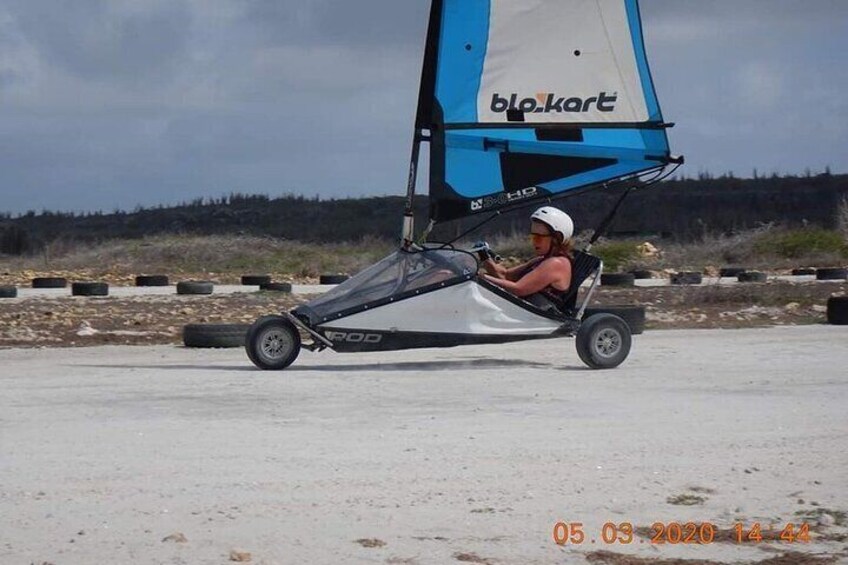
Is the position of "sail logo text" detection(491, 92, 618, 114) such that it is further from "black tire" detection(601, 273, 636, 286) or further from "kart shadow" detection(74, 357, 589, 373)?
"black tire" detection(601, 273, 636, 286)

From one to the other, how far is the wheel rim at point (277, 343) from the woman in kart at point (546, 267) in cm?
183

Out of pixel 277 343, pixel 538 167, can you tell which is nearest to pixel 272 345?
pixel 277 343

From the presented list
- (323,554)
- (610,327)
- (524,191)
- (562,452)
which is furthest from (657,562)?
(524,191)

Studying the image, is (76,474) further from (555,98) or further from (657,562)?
(555,98)

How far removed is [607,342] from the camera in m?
14.9

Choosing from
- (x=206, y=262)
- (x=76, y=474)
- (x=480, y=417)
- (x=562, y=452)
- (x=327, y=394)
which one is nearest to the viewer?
(x=76, y=474)

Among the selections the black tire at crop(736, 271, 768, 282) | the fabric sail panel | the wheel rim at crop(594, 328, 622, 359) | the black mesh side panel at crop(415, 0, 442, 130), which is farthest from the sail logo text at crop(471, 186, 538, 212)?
the black tire at crop(736, 271, 768, 282)

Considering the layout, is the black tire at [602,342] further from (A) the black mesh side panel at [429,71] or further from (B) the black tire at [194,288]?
(B) the black tire at [194,288]

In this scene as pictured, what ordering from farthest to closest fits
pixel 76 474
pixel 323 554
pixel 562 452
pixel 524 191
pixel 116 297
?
pixel 116 297
pixel 524 191
pixel 562 452
pixel 76 474
pixel 323 554

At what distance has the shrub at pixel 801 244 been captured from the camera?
46312mm

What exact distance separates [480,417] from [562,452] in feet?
5.27

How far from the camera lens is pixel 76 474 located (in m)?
9.08
